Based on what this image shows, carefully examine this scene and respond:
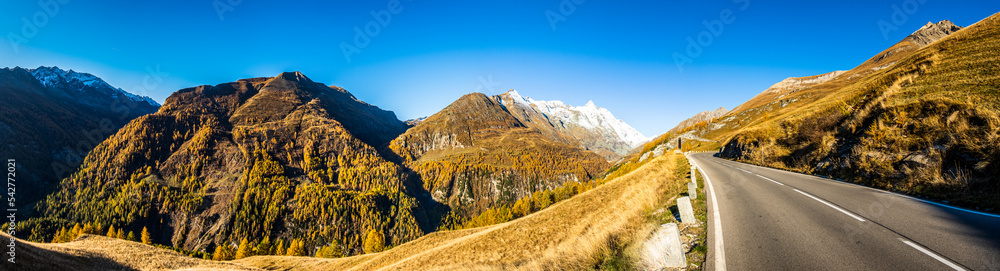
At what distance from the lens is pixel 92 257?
38.8 ft

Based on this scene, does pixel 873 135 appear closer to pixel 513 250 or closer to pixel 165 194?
pixel 513 250

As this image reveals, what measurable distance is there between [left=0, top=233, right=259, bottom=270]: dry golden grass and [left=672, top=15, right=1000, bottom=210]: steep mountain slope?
1125 inches

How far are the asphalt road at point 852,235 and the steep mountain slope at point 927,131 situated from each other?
6.33 feet

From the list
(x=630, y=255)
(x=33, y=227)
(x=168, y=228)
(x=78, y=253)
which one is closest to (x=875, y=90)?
(x=630, y=255)

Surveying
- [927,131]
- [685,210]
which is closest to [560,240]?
[685,210]

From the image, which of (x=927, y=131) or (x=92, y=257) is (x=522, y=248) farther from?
(x=927, y=131)

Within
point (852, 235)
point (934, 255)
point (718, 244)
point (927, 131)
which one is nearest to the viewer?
point (934, 255)

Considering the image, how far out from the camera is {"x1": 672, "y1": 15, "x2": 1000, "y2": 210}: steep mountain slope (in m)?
10.3

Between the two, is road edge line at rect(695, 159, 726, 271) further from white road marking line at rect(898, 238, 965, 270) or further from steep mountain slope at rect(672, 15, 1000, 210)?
steep mountain slope at rect(672, 15, 1000, 210)

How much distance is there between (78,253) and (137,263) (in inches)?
99.2

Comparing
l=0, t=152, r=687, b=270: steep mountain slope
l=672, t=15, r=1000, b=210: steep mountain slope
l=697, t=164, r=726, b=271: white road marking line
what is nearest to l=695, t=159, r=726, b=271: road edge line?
l=697, t=164, r=726, b=271: white road marking line

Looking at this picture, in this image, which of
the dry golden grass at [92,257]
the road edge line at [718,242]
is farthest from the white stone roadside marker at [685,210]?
the dry golden grass at [92,257]

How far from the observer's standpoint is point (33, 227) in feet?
536

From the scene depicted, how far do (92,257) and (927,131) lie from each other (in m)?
35.3
